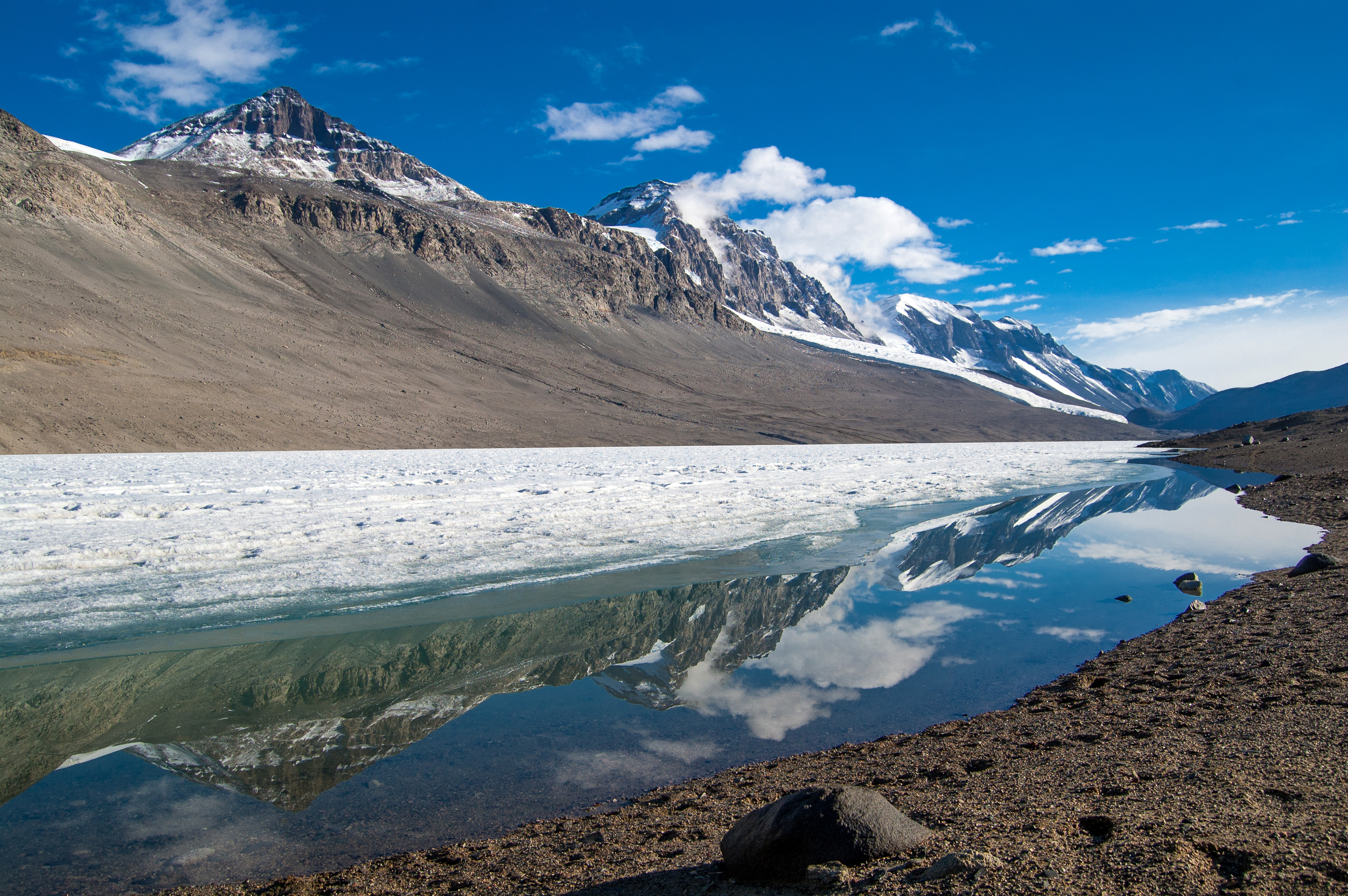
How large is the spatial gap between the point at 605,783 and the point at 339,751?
7.51ft

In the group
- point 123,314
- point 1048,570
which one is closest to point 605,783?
point 1048,570

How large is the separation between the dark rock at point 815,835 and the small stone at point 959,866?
0.33m

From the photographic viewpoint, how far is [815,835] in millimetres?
3127

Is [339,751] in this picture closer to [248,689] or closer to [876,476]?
[248,689]

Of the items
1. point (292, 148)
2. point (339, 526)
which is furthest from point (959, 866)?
point (292, 148)

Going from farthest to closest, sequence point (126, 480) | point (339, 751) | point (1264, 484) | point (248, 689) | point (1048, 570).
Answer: point (1264, 484) < point (126, 480) < point (1048, 570) < point (248, 689) < point (339, 751)

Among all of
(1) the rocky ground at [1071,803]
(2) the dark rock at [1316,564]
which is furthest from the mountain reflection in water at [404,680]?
(2) the dark rock at [1316,564]

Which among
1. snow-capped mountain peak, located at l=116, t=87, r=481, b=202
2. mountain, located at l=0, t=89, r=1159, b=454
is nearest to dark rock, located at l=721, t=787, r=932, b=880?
mountain, located at l=0, t=89, r=1159, b=454

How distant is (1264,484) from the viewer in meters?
25.5

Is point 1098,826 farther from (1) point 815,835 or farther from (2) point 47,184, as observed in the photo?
(2) point 47,184

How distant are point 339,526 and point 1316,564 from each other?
1702 cm

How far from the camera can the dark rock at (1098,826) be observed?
130 inches

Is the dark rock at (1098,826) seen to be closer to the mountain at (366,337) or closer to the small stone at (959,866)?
the small stone at (959,866)

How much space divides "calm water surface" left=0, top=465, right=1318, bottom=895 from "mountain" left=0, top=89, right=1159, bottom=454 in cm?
4370
